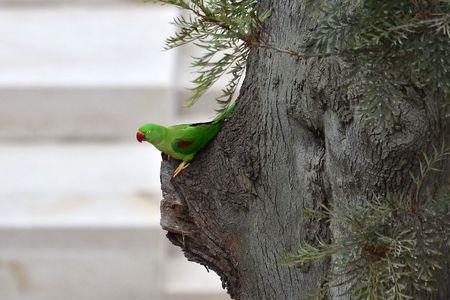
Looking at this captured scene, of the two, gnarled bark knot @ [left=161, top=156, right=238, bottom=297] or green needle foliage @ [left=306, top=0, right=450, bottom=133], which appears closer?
green needle foliage @ [left=306, top=0, right=450, bottom=133]

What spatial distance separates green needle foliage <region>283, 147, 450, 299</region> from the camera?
2.08 feet

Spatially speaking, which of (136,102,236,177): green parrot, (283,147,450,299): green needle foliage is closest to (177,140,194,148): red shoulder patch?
(136,102,236,177): green parrot

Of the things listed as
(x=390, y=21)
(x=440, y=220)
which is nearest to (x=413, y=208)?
(x=440, y=220)

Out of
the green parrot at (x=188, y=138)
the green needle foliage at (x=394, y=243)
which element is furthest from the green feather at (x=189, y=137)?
the green needle foliage at (x=394, y=243)

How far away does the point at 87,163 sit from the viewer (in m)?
2.12

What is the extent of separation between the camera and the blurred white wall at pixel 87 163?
1997mm

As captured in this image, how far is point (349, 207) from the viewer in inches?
26.2

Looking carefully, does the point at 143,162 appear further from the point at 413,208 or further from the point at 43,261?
the point at 413,208

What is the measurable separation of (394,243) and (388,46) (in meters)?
0.14

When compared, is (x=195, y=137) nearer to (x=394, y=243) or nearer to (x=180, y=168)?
(x=180, y=168)

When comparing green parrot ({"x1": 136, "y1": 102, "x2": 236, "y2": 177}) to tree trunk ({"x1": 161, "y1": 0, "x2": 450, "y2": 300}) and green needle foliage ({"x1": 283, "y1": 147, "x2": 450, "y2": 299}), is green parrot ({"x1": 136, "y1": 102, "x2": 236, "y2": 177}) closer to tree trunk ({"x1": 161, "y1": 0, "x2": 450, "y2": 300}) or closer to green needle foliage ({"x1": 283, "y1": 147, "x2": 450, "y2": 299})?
tree trunk ({"x1": 161, "y1": 0, "x2": 450, "y2": 300})

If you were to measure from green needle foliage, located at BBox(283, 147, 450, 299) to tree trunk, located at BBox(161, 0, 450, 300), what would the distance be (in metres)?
0.04

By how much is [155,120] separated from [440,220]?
148 cm

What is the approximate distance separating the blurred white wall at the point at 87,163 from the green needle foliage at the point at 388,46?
141cm
